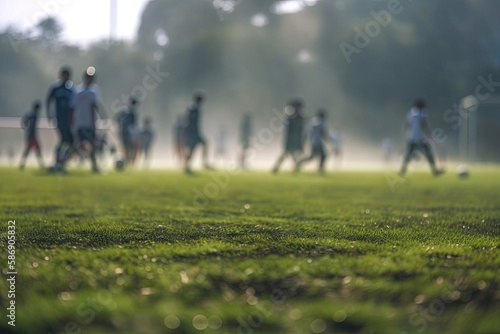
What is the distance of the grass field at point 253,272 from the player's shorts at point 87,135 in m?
8.28

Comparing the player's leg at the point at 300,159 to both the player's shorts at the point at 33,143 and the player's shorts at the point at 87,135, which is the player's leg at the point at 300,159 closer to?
the player's shorts at the point at 87,135

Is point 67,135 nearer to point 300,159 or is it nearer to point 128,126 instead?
point 128,126

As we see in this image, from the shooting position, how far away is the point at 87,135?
53.6ft

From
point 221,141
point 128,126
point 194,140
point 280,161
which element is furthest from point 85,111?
point 221,141

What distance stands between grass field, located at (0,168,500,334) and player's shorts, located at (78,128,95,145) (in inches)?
326

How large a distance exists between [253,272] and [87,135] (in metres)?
13.0

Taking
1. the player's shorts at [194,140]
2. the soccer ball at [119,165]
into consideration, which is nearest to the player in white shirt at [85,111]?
the player's shorts at [194,140]

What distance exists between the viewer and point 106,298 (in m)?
3.36

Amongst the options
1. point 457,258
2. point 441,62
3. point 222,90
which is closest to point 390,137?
point 441,62

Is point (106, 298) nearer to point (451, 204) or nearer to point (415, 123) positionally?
point (451, 204)

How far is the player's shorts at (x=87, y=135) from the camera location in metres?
16.2

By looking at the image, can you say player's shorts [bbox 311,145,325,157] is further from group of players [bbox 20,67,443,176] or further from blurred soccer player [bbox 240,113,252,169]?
blurred soccer player [bbox 240,113,252,169]

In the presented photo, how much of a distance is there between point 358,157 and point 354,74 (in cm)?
654

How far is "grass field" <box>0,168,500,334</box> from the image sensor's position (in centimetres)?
302
